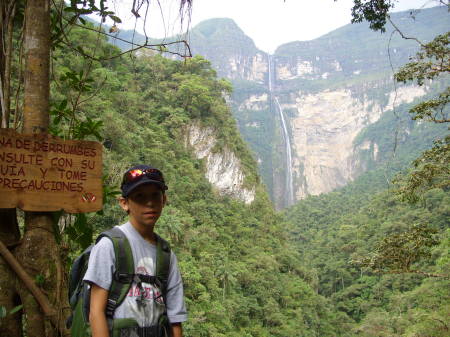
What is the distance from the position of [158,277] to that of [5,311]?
1.71 feet

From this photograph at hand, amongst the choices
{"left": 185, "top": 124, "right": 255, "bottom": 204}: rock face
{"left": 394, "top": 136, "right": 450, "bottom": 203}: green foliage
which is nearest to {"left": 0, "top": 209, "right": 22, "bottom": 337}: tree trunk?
{"left": 394, "top": 136, "right": 450, "bottom": 203}: green foliage

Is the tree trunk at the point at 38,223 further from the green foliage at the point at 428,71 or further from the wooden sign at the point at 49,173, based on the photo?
the green foliage at the point at 428,71

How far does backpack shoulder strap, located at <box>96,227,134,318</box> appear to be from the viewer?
111cm

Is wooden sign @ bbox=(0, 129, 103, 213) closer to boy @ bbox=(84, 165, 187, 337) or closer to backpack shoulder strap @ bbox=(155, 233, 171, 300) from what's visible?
boy @ bbox=(84, 165, 187, 337)

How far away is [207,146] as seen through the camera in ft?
82.9

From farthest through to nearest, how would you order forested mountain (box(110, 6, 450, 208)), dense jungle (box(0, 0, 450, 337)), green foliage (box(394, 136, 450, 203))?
forested mountain (box(110, 6, 450, 208)) → green foliage (box(394, 136, 450, 203)) → dense jungle (box(0, 0, 450, 337))

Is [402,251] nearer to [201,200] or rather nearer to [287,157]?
[201,200]

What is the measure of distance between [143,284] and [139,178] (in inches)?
12.8

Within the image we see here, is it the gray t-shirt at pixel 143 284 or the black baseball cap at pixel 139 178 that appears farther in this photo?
the black baseball cap at pixel 139 178

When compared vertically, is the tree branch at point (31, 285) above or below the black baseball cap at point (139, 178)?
Answer: below

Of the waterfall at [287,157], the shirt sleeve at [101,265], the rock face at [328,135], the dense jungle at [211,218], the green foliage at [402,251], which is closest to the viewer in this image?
the shirt sleeve at [101,265]

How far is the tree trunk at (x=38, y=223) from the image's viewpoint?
135cm

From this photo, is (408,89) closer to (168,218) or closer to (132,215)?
(168,218)

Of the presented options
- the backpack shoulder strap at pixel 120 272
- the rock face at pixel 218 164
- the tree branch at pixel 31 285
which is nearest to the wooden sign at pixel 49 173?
the tree branch at pixel 31 285
